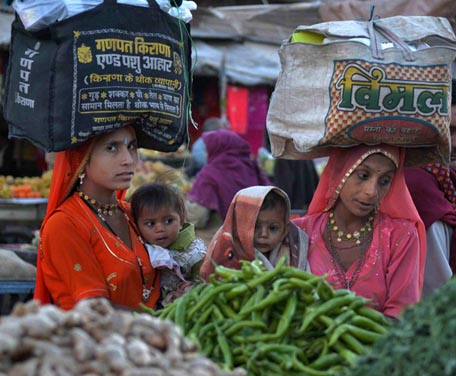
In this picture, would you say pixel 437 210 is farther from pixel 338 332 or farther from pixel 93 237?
pixel 338 332

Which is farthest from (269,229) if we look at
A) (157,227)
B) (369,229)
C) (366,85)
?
(366,85)

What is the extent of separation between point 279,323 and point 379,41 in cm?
158

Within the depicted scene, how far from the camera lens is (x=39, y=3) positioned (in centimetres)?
356

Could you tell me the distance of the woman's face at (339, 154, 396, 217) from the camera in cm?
375

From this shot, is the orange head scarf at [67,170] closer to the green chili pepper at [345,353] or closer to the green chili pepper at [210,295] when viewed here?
the green chili pepper at [210,295]

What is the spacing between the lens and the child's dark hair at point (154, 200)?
13.2ft

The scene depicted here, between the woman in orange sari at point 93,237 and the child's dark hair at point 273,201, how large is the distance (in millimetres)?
588

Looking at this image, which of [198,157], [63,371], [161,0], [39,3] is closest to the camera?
[63,371]

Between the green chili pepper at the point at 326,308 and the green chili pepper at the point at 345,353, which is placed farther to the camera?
the green chili pepper at the point at 326,308

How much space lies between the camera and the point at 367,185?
376 centimetres

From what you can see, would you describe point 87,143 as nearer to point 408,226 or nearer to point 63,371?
point 408,226

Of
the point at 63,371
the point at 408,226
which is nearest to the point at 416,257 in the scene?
the point at 408,226

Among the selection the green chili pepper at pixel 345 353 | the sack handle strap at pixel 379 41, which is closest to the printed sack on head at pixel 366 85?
the sack handle strap at pixel 379 41

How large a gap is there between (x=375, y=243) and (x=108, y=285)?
1.17 metres
